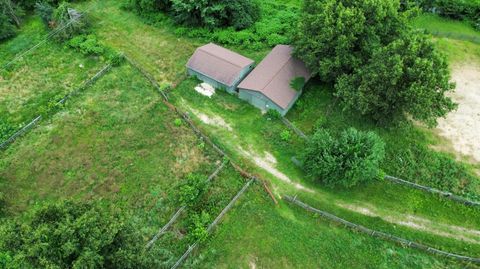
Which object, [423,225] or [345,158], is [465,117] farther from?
[345,158]

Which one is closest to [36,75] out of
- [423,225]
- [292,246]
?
[292,246]

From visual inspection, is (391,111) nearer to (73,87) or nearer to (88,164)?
(88,164)

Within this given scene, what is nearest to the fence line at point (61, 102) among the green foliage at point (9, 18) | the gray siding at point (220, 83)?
the gray siding at point (220, 83)

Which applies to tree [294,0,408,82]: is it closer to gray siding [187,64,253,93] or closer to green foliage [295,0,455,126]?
green foliage [295,0,455,126]

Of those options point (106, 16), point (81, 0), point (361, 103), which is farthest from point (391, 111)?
point (81, 0)

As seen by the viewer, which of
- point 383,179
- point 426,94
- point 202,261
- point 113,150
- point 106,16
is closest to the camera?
point 202,261

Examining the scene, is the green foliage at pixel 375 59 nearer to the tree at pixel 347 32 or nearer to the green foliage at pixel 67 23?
the tree at pixel 347 32
